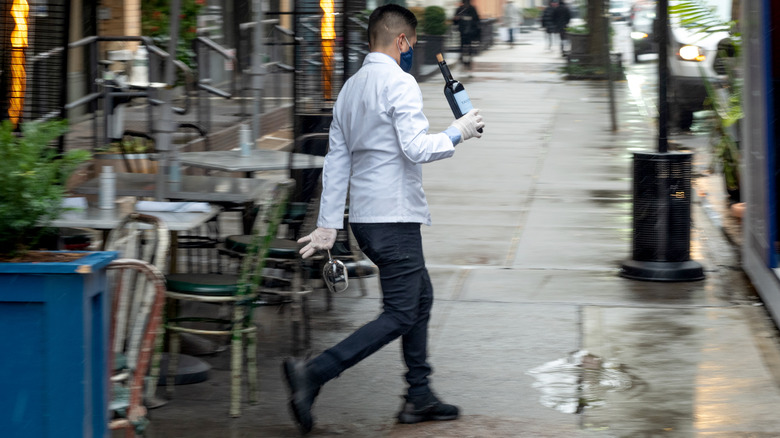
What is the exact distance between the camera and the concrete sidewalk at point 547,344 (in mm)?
4926

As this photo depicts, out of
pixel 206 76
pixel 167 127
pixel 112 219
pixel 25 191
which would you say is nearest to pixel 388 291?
pixel 112 219

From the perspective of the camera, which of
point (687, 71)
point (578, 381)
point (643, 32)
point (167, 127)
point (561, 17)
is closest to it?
point (578, 381)

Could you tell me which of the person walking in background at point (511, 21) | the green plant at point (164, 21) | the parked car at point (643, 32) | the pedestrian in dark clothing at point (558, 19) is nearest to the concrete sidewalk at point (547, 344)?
the green plant at point (164, 21)

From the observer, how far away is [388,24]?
4.69 m

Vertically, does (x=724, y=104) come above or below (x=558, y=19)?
below

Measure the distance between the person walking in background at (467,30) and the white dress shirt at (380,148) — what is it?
21489mm

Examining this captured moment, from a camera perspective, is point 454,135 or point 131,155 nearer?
→ point 454,135

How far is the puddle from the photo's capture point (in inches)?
204

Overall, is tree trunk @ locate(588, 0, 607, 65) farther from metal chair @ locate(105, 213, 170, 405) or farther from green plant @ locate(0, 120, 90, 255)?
green plant @ locate(0, 120, 90, 255)

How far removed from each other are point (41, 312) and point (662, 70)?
16.7 feet

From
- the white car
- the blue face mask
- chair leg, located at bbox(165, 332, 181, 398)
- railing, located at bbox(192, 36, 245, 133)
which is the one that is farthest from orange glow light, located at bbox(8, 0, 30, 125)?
the white car

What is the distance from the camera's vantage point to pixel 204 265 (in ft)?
27.0

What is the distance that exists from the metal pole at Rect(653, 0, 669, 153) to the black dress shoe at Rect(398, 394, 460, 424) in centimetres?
332

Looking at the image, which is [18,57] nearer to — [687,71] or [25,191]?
[25,191]
